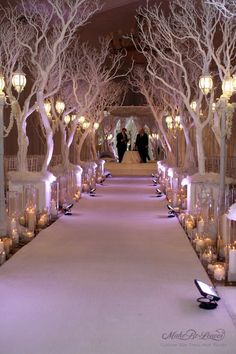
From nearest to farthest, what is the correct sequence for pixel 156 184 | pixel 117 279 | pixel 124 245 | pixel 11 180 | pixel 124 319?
pixel 124 319 → pixel 117 279 → pixel 124 245 → pixel 11 180 → pixel 156 184

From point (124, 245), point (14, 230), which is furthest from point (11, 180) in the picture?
point (124, 245)

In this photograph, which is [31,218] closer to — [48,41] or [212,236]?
[212,236]

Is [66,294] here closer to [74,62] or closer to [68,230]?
[68,230]

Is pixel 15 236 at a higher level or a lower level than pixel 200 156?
lower

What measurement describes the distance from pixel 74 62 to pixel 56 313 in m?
18.6

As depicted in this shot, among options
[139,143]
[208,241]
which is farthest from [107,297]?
[139,143]

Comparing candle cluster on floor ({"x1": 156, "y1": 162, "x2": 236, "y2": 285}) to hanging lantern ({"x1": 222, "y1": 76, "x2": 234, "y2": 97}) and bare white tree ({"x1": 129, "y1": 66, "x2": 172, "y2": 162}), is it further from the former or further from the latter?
bare white tree ({"x1": 129, "y1": 66, "x2": 172, "y2": 162})

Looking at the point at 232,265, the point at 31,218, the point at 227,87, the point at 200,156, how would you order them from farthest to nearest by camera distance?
the point at 200,156, the point at 227,87, the point at 31,218, the point at 232,265

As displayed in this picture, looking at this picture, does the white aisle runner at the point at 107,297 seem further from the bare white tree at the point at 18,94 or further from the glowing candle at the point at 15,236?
the bare white tree at the point at 18,94

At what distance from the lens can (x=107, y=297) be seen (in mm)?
6035

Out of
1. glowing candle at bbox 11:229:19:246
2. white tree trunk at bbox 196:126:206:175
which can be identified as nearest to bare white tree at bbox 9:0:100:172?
white tree trunk at bbox 196:126:206:175

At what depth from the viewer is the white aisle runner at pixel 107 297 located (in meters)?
4.68

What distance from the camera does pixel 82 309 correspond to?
559 centimetres

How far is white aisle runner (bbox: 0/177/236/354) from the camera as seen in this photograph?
184 inches
